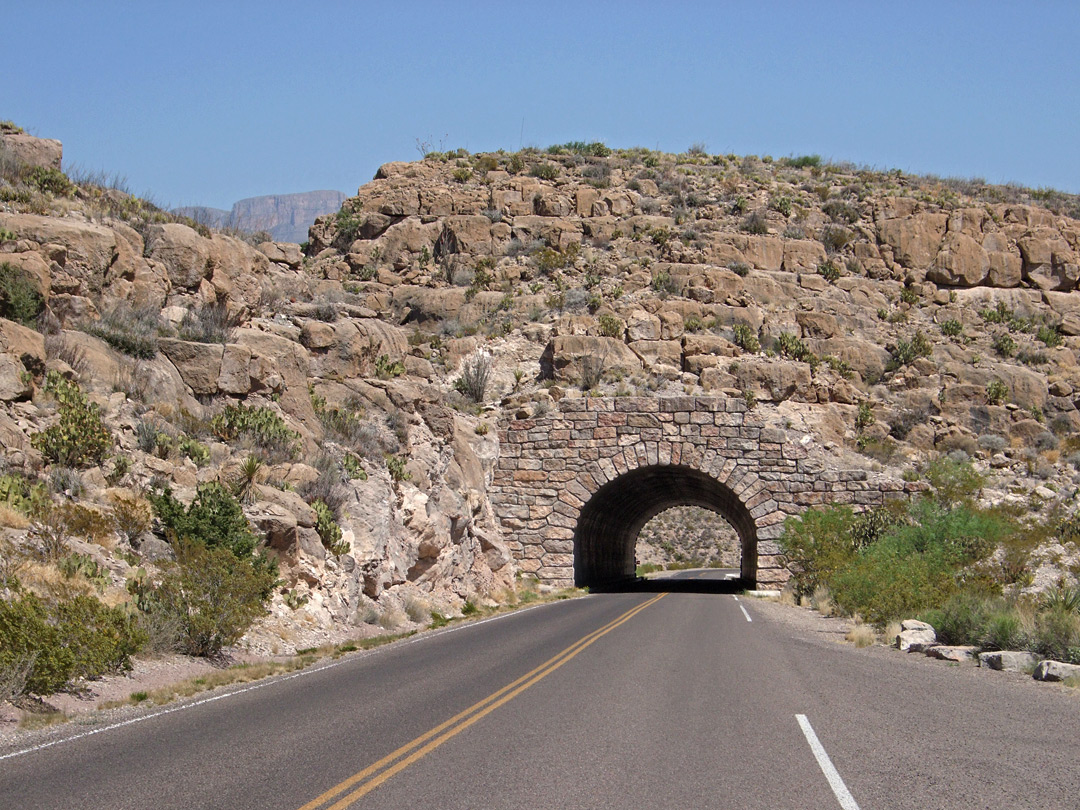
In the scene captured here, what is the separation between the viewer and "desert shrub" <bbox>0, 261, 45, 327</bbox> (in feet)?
55.1

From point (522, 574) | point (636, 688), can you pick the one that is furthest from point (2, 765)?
point (522, 574)

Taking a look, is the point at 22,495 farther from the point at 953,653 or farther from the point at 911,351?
the point at 911,351

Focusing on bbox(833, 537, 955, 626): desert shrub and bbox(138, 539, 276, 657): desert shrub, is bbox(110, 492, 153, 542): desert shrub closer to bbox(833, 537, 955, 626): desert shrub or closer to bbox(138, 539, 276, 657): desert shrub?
bbox(138, 539, 276, 657): desert shrub

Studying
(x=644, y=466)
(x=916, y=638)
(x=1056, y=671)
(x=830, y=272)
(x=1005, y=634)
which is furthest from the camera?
(x=830, y=272)

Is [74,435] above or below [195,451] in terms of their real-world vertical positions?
above

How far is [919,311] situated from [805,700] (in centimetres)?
3904

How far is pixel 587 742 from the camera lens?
7.86 metres

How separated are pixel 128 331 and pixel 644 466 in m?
17.6

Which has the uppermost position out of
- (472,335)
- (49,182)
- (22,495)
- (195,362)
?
(49,182)

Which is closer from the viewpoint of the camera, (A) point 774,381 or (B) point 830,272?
(A) point 774,381

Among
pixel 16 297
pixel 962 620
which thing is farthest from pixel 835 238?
pixel 16 297

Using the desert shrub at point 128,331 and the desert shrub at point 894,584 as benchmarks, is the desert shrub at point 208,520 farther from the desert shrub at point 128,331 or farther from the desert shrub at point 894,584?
the desert shrub at point 894,584

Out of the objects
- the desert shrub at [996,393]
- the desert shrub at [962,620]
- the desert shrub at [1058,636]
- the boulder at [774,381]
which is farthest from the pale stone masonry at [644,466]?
the desert shrub at [1058,636]

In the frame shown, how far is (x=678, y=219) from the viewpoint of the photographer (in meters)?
49.6
